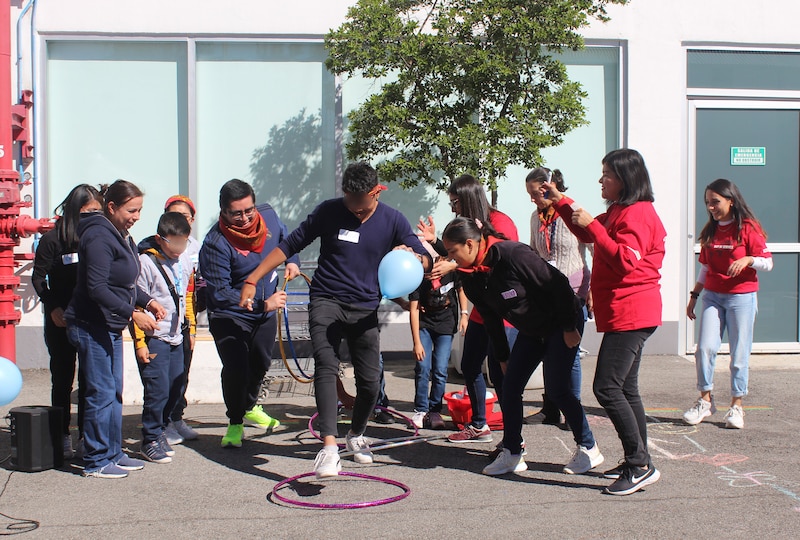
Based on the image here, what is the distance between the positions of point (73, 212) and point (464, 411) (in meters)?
3.09

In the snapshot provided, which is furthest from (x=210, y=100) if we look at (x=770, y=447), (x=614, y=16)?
(x=770, y=447)

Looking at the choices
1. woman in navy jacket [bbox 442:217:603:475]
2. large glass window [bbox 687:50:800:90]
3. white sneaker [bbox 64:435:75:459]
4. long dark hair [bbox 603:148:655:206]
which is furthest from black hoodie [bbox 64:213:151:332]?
large glass window [bbox 687:50:800:90]

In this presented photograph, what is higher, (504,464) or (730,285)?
(730,285)

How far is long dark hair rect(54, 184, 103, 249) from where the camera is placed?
18.7 feet

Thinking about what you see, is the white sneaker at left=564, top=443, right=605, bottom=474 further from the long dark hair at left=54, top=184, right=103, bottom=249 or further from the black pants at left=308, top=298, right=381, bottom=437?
the long dark hair at left=54, top=184, right=103, bottom=249

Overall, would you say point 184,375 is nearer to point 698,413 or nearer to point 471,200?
point 471,200

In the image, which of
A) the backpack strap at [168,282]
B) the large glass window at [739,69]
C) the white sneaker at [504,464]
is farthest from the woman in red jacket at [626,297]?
the large glass window at [739,69]

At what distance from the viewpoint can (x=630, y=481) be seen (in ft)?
16.5

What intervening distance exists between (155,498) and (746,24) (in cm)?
857

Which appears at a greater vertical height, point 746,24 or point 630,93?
point 746,24

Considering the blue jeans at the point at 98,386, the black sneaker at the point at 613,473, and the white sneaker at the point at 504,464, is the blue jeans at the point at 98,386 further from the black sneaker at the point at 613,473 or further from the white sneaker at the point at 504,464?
the black sneaker at the point at 613,473

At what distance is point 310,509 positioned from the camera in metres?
4.82

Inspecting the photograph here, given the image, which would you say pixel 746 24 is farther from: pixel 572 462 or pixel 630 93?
pixel 572 462

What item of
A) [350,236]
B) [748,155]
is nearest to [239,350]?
[350,236]
